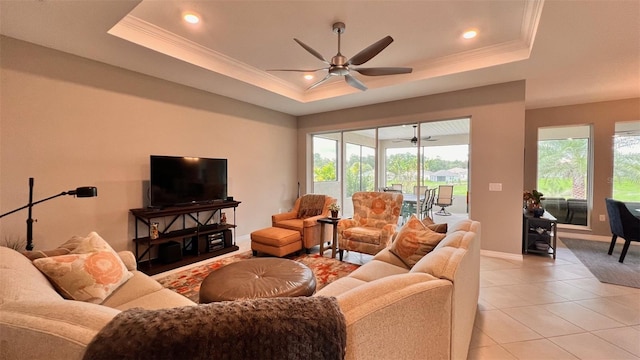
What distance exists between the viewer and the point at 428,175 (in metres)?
5.09

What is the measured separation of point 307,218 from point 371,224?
1157 millimetres

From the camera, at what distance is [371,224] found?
12.8ft

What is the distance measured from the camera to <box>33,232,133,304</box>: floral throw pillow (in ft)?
5.29

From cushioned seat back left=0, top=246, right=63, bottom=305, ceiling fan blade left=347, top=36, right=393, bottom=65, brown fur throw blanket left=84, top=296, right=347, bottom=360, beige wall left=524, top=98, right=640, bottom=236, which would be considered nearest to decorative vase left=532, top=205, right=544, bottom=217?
beige wall left=524, top=98, right=640, bottom=236

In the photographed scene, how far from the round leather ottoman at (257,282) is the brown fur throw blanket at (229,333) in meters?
1.22

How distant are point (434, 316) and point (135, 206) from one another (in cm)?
407

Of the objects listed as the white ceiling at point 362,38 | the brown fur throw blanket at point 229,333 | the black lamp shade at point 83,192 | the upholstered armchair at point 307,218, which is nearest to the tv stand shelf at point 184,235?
the upholstered armchair at point 307,218

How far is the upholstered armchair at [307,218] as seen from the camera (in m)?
4.13

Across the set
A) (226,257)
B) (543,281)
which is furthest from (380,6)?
(226,257)

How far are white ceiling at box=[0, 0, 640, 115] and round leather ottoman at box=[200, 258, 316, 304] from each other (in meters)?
2.50

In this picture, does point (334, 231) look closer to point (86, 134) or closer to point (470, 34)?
point (470, 34)

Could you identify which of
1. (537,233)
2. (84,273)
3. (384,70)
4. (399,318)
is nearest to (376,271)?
(399,318)

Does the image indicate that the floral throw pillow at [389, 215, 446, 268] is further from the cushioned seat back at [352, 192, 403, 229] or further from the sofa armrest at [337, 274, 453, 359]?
the cushioned seat back at [352, 192, 403, 229]

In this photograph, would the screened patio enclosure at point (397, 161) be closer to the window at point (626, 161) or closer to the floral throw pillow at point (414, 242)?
the floral throw pillow at point (414, 242)
